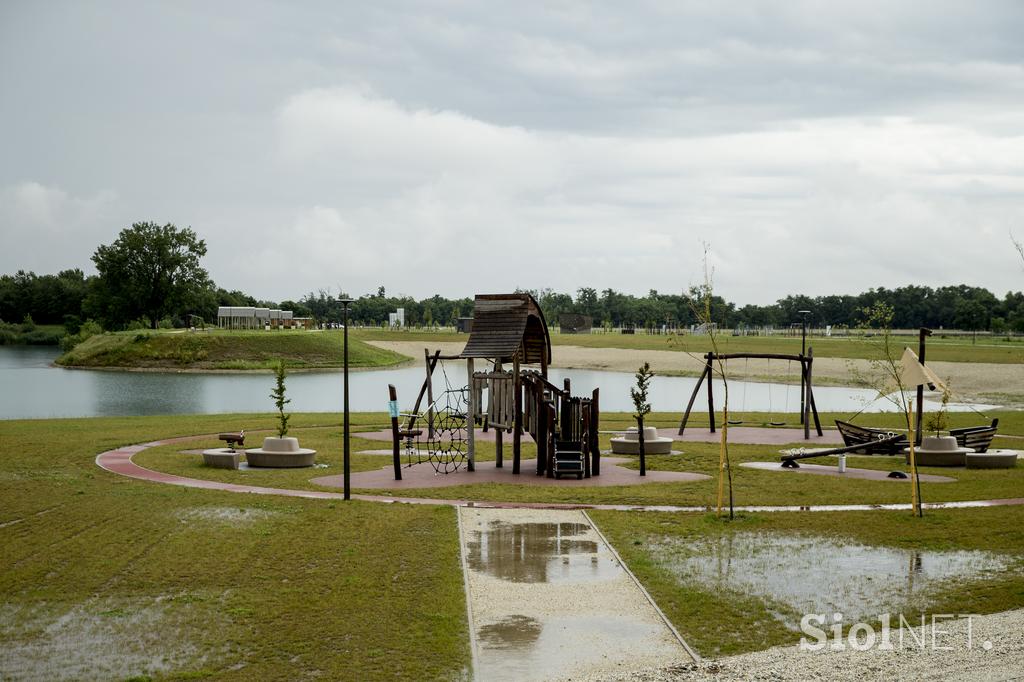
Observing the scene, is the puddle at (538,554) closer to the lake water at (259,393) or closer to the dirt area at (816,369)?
the lake water at (259,393)

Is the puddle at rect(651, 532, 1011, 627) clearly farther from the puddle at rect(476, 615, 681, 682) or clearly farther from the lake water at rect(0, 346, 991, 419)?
the lake water at rect(0, 346, 991, 419)

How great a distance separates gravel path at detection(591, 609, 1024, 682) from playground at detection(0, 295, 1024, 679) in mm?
84

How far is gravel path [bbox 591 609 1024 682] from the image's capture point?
9967 millimetres

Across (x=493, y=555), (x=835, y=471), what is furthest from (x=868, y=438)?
(x=493, y=555)

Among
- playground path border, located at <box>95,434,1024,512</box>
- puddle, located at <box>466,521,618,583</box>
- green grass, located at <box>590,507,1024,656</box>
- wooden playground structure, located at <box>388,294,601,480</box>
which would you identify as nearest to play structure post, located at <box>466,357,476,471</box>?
wooden playground structure, located at <box>388,294,601,480</box>

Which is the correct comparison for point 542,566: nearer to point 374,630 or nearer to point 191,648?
point 374,630

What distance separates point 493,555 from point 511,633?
3932mm

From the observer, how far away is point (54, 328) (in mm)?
153875

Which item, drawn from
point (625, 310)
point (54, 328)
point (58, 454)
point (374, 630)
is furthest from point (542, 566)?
point (625, 310)

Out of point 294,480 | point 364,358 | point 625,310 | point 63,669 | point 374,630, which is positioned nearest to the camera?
point 63,669

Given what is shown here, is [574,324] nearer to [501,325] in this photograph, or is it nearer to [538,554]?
[501,325]

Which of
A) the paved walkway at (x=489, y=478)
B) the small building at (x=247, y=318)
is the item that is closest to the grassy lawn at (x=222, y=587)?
the paved walkway at (x=489, y=478)

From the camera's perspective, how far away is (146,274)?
12381cm

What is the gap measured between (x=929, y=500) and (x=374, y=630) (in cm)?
1342
